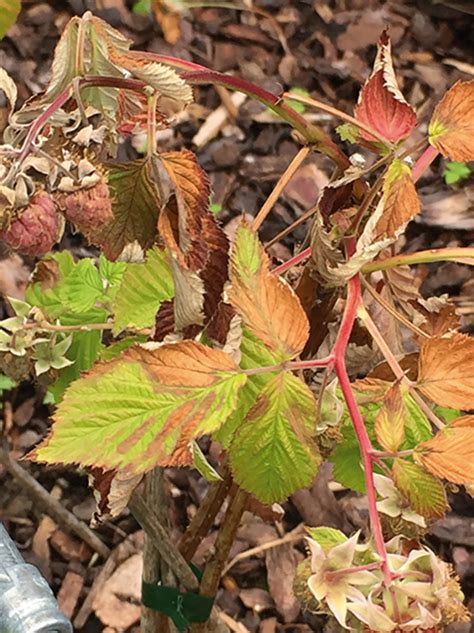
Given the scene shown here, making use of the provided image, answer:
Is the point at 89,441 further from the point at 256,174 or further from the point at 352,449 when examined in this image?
the point at 256,174

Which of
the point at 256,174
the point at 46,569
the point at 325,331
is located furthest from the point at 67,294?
the point at 256,174

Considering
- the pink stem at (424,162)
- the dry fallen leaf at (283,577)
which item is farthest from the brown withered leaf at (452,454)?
the dry fallen leaf at (283,577)

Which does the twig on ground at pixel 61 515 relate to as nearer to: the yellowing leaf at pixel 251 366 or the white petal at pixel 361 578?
the yellowing leaf at pixel 251 366

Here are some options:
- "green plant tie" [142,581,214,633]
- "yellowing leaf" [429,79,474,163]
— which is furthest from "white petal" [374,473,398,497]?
"green plant tie" [142,581,214,633]

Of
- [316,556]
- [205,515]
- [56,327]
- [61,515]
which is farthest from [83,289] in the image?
[61,515]

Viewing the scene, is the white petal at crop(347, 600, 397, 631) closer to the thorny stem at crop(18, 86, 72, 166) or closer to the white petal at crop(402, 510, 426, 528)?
the white petal at crop(402, 510, 426, 528)

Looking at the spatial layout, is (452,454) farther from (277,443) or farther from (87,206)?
(87,206)
